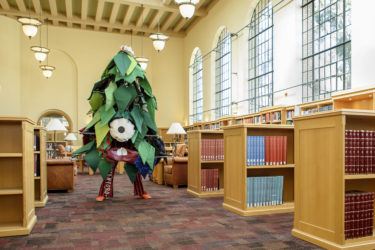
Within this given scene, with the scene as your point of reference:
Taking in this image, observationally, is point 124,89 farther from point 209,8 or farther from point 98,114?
point 209,8

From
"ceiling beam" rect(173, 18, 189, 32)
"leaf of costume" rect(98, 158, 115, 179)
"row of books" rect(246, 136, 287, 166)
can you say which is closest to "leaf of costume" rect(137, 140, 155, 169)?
"leaf of costume" rect(98, 158, 115, 179)

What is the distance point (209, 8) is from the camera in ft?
45.9

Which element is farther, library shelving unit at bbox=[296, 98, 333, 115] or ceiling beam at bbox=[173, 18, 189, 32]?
ceiling beam at bbox=[173, 18, 189, 32]

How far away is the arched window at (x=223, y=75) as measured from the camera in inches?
512

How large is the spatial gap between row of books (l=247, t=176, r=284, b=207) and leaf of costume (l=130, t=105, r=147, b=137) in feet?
5.93

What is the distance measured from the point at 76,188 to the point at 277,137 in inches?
172

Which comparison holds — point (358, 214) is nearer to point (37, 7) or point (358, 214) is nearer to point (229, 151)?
point (229, 151)

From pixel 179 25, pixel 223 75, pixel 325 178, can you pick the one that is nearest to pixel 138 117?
pixel 325 178

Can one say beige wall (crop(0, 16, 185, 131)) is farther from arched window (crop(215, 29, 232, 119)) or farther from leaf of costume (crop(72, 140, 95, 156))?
leaf of costume (crop(72, 140, 95, 156))

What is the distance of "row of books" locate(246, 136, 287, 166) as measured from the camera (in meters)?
4.33

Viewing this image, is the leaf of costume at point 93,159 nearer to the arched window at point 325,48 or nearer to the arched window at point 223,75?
the arched window at point 325,48

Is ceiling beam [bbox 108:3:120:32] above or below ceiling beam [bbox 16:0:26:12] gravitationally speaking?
below

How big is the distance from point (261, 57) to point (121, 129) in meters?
7.05

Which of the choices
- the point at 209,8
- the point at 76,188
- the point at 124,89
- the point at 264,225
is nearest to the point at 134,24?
the point at 209,8
